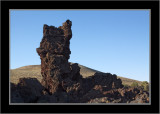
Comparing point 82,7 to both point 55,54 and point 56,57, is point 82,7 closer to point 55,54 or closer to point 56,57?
point 56,57

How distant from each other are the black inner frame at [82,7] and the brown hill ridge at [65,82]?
8.26 meters

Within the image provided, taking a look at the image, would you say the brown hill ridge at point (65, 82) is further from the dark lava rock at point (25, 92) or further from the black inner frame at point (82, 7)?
the black inner frame at point (82, 7)

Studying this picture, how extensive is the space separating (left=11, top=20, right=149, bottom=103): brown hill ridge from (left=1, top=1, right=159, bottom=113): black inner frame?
8255 mm

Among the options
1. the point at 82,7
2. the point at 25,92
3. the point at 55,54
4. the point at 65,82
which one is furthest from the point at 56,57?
the point at 82,7

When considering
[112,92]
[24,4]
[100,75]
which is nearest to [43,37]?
[100,75]

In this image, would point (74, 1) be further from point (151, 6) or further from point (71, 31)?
point (71, 31)

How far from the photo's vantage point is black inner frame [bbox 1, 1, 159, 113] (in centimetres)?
1625

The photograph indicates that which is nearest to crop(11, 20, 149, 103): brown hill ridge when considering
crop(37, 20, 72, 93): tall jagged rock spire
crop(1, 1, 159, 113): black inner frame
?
crop(37, 20, 72, 93): tall jagged rock spire

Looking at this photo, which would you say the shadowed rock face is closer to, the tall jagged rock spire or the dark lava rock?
the tall jagged rock spire

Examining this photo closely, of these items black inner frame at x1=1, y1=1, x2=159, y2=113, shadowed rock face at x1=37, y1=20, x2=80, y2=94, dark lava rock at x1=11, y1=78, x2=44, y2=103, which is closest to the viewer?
black inner frame at x1=1, y1=1, x2=159, y2=113

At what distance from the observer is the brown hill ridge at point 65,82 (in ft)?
93.7

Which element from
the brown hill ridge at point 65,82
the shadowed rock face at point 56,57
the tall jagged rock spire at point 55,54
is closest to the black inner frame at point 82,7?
the brown hill ridge at point 65,82

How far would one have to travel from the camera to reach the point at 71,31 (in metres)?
37.9

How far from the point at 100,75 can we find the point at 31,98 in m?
15.8
